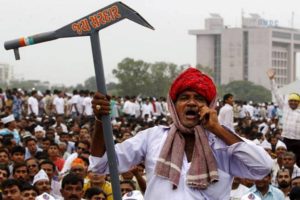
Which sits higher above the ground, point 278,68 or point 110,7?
point 110,7

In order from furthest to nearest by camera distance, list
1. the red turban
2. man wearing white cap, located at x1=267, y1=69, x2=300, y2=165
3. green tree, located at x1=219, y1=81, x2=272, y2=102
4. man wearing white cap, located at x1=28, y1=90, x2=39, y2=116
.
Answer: green tree, located at x1=219, y1=81, x2=272, y2=102
man wearing white cap, located at x1=28, y1=90, x2=39, y2=116
man wearing white cap, located at x1=267, y1=69, x2=300, y2=165
the red turban

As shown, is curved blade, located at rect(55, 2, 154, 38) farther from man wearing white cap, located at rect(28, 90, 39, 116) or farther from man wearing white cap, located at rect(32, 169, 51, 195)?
man wearing white cap, located at rect(28, 90, 39, 116)

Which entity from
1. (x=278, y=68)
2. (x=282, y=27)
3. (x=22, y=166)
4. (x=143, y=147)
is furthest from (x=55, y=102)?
(x=282, y=27)

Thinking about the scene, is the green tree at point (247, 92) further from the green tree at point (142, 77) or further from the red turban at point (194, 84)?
the red turban at point (194, 84)

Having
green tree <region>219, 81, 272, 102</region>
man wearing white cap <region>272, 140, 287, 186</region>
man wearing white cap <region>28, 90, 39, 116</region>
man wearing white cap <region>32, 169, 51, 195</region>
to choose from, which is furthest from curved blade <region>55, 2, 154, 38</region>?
green tree <region>219, 81, 272, 102</region>

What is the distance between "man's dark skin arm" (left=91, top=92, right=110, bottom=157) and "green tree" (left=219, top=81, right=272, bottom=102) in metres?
98.3

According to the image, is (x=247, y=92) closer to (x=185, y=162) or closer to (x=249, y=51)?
(x=249, y=51)

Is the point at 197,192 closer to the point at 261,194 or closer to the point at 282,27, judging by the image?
the point at 261,194

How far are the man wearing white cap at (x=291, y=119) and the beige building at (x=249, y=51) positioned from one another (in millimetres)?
115165

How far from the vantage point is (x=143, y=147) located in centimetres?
431

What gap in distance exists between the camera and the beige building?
12975cm

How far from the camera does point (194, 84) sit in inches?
165

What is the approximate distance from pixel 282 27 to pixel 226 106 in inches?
4903

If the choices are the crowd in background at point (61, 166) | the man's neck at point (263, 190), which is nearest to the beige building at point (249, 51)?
the crowd in background at point (61, 166)
